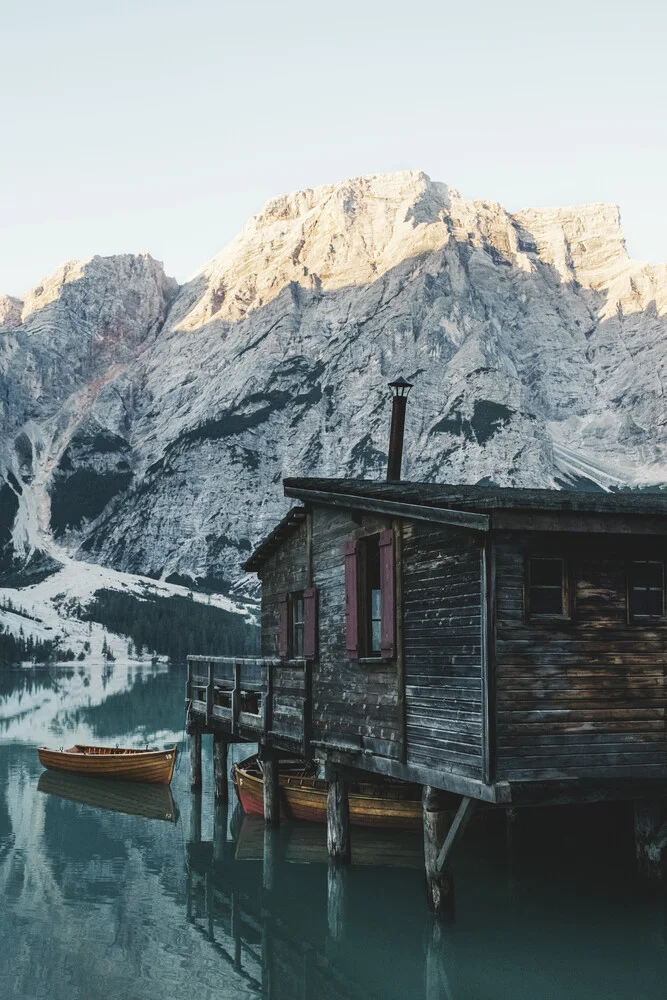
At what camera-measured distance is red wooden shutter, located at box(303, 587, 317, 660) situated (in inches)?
942

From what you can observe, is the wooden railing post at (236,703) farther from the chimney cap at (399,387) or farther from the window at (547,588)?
the window at (547,588)

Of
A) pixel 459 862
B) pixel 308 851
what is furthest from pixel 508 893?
pixel 308 851

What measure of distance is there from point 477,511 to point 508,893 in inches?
340

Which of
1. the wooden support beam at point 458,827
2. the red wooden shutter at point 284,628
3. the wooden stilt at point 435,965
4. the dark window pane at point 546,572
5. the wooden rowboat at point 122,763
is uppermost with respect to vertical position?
the dark window pane at point 546,572

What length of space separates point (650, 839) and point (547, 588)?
646 centimetres

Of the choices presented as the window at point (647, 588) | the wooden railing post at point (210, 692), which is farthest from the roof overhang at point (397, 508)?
the wooden railing post at point (210, 692)

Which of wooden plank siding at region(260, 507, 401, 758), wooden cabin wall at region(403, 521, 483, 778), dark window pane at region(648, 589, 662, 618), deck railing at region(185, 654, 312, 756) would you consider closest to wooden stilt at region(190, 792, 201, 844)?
deck railing at region(185, 654, 312, 756)

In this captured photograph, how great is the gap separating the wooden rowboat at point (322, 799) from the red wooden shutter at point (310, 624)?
370 cm

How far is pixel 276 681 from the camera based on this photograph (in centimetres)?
2667

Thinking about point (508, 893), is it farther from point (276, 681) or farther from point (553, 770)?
point (276, 681)

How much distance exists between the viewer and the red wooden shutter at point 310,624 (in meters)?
→ 23.9

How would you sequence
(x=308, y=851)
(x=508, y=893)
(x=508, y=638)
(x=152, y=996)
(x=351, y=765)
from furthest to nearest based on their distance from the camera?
(x=308, y=851), (x=351, y=765), (x=508, y=893), (x=508, y=638), (x=152, y=996)

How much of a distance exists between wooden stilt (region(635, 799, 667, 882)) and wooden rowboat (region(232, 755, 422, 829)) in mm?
6141

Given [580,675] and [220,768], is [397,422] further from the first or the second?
[220,768]
